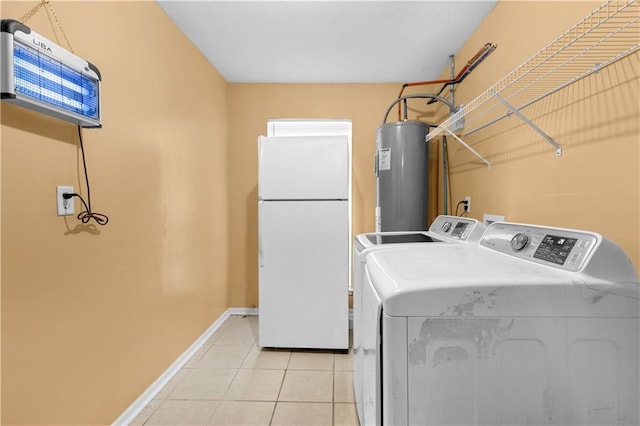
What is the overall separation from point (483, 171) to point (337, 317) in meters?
1.56

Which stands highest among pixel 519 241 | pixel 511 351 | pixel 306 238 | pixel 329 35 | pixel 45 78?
pixel 329 35

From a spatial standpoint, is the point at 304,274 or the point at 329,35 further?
the point at 304,274

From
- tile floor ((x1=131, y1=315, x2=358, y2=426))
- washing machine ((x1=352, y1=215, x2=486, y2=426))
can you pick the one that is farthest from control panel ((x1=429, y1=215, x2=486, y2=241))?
tile floor ((x1=131, y1=315, x2=358, y2=426))

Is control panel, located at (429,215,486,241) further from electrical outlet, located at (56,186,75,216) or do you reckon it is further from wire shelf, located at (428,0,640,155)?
electrical outlet, located at (56,186,75,216)

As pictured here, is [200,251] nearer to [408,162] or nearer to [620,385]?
[408,162]

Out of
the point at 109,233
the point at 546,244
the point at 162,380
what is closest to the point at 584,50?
the point at 546,244

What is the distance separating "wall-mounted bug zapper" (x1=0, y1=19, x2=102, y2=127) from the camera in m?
1.00

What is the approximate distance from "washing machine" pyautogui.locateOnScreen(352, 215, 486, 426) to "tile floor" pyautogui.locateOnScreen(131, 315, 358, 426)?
25cm

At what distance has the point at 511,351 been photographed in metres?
0.82

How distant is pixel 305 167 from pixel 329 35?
101cm

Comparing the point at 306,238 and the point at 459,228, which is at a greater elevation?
the point at 459,228

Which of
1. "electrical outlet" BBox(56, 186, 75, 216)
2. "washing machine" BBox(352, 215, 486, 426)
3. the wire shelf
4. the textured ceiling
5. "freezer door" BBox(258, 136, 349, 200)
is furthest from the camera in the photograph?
"freezer door" BBox(258, 136, 349, 200)

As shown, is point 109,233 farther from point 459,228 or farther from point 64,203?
point 459,228

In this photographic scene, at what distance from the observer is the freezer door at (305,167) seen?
2.47 m
